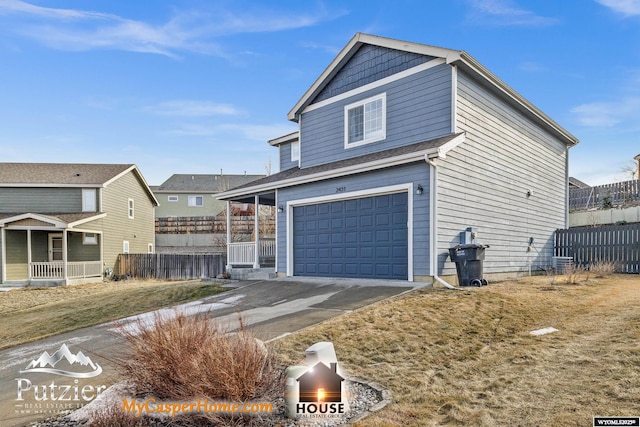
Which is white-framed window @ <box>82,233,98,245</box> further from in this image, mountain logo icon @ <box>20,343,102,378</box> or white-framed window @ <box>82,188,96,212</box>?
mountain logo icon @ <box>20,343,102,378</box>

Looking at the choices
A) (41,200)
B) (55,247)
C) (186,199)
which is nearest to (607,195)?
(55,247)

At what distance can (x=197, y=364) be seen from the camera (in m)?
4.01

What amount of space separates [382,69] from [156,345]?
425 inches

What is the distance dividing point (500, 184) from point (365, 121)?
4735 millimetres

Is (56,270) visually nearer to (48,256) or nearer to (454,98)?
(48,256)

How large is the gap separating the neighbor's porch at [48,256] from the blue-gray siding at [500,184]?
20.1 metres

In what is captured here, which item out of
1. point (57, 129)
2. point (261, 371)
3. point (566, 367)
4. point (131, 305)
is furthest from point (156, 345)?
point (57, 129)

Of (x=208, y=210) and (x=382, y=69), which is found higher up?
(x=382, y=69)

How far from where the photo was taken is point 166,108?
826 inches

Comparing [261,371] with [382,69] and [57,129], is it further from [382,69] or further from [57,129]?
[57,129]

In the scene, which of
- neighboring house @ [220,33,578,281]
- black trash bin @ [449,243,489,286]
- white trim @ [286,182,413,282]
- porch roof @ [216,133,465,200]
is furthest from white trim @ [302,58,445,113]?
black trash bin @ [449,243,489,286]

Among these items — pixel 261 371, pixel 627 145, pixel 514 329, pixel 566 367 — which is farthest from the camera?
pixel 627 145

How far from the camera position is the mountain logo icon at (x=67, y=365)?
5957 mm

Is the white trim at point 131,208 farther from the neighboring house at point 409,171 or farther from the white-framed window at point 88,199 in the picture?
the neighboring house at point 409,171
